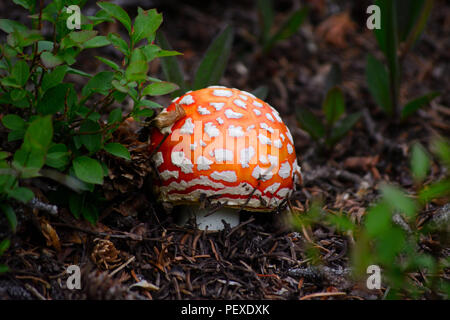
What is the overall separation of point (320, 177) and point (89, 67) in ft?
8.36

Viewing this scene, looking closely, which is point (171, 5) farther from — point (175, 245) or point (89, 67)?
point (175, 245)

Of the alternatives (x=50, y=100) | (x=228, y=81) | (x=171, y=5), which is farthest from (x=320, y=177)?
(x=171, y=5)

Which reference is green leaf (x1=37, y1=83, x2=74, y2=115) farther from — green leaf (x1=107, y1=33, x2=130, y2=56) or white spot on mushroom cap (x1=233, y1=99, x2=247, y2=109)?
white spot on mushroom cap (x1=233, y1=99, x2=247, y2=109)

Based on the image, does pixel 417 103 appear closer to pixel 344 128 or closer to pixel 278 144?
pixel 344 128

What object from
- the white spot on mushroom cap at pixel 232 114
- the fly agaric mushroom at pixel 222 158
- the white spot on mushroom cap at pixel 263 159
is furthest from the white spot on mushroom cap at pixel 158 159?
the white spot on mushroom cap at pixel 263 159

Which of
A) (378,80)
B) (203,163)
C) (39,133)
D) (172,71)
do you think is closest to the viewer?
(39,133)

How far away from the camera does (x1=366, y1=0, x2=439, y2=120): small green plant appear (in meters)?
3.56

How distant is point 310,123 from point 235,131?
1386 mm

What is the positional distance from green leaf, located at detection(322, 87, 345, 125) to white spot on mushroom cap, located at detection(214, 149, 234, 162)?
1481 millimetres

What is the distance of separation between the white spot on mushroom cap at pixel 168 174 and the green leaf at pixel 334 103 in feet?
5.51

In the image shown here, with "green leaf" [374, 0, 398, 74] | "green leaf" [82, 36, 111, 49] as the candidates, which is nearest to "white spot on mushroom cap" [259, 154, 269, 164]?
"green leaf" [82, 36, 111, 49]

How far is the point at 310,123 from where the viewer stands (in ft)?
12.2

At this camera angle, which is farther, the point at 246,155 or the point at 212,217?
the point at 212,217

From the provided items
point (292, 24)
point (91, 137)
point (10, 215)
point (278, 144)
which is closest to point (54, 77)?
point (91, 137)
